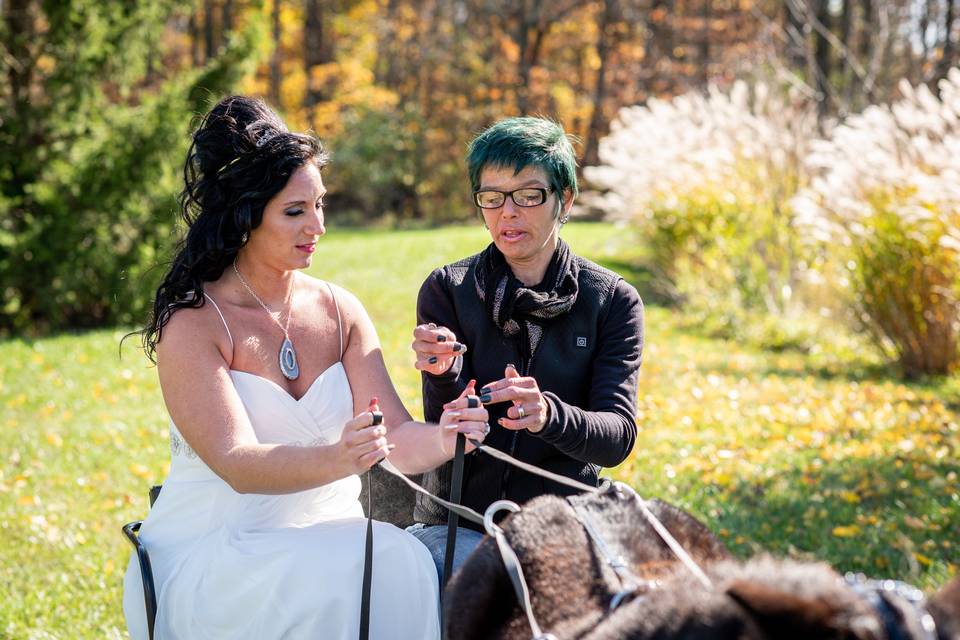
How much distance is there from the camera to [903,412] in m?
6.46

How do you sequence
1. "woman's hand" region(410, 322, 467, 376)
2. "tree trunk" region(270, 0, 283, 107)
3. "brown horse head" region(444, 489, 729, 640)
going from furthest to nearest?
"tree trunk" region(270, 0, 283, 107)
"woman's hand" region(410, 322, 467, 376)
"brown horse head" region(444, 489, 729, 640)

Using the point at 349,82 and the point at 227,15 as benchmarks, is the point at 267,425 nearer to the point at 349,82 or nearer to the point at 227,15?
the point at 349,82

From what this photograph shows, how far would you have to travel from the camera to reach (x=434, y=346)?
265 centimetres

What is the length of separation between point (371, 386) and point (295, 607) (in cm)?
79

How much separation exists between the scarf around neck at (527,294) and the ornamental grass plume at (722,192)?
25.8 feet

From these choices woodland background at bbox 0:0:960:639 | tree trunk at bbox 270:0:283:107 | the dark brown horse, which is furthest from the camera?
tree trunk at bbox 270:0:283:107

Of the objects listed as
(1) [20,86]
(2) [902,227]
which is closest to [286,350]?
(2) [902,227]

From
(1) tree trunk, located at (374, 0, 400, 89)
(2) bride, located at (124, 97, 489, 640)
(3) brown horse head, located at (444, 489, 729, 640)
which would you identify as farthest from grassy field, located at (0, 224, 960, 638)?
(1) tree trunk, located at (374, 0, 400, 89)

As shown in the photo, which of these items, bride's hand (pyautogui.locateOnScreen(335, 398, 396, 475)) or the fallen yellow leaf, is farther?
the fallen yellow leaf

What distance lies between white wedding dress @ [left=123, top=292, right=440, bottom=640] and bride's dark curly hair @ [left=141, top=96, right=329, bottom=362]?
13.2 inches

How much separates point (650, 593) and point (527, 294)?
1.34 meters

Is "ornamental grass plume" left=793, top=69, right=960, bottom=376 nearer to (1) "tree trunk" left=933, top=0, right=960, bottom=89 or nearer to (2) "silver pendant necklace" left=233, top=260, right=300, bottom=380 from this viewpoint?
(2) "silver pendant necklace" left=233, top=260, right=300, bottom=380

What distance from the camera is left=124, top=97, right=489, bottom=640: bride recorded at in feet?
8.18

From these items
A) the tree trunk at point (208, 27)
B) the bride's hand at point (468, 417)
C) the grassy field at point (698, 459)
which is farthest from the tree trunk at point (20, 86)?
the tree trunk at point (208, 27)
